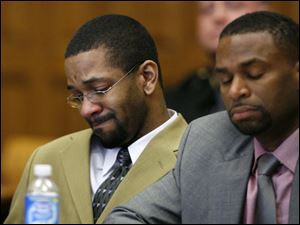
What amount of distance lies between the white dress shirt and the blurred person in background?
3.73ft

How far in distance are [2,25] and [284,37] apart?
13.3ft

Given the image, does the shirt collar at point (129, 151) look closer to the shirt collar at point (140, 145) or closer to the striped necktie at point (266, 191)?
the shirt collar at point (140, 145)

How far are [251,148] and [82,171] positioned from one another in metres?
0.76

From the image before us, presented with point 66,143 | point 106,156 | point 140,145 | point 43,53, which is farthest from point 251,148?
point 43,53

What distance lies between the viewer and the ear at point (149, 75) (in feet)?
10.5

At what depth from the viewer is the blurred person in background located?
438 centimetres

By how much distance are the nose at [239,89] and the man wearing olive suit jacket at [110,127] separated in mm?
677

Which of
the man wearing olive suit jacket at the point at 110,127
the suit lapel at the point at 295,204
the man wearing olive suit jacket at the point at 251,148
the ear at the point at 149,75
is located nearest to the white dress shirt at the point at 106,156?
the man wearing olive suit jacket at the point at 110,127

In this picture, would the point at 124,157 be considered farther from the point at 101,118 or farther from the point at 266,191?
the point at 266,191

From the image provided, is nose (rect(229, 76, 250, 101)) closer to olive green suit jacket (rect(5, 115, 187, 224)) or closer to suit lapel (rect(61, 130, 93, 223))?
olive green suit jacket (rect(5, 115, 187, 224))

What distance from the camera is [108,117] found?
3068 mm

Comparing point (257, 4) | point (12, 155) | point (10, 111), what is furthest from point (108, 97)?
point (10, 111)

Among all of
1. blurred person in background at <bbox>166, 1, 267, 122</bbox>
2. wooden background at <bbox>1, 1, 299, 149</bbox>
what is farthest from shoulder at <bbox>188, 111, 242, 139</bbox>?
wooden background at <bbox>1, 1, 299, 149</bbox>

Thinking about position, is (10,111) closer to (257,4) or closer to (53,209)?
(257,4)
